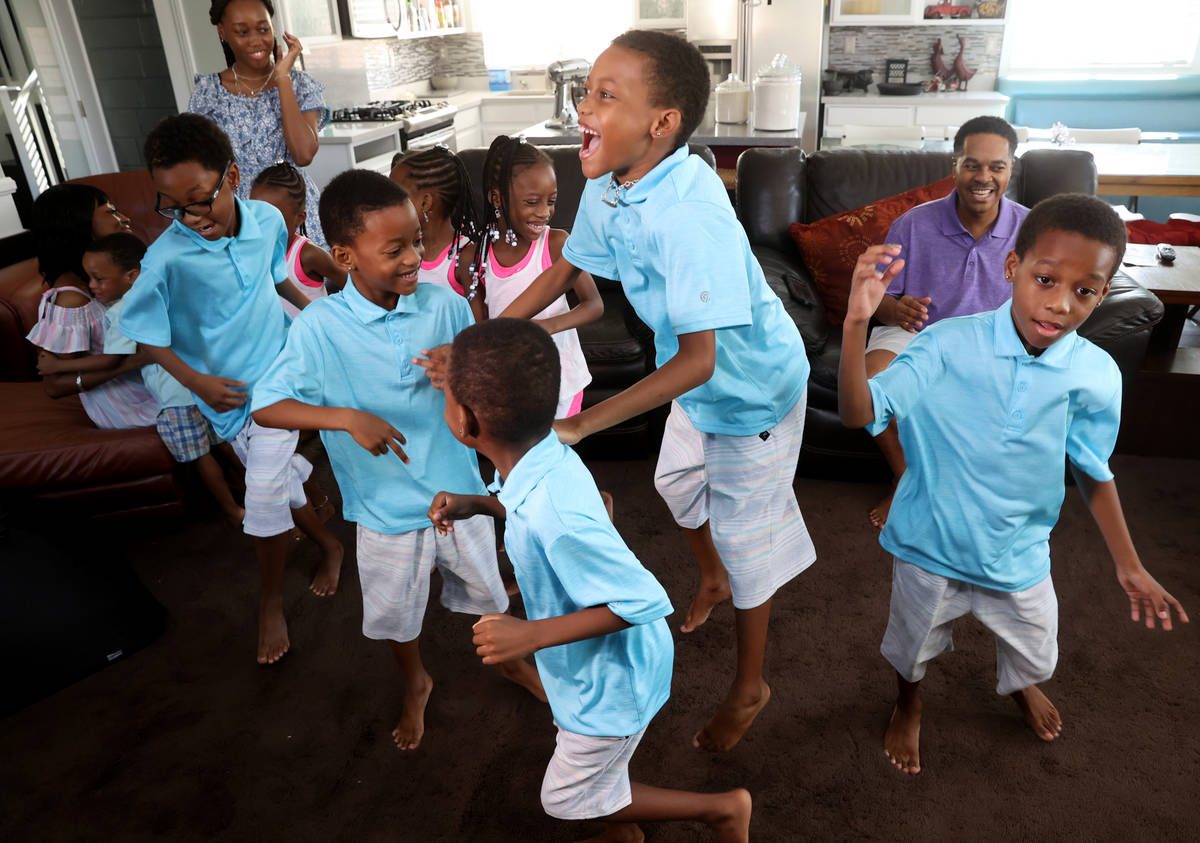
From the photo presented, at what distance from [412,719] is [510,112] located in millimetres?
5714

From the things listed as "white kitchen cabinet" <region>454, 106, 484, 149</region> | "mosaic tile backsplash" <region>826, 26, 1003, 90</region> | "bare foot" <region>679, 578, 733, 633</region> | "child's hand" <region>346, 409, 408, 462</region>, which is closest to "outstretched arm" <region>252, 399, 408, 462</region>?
"child's hand" <region>346, 409, 408, 462</region>

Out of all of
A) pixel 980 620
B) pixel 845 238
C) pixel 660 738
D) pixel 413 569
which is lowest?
pixel 660 738

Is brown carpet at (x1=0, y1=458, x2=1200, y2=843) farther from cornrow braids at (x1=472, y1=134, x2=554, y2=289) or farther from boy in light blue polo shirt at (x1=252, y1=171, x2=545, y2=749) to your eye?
cornrow braids at (x1=472, y1=134, x2=554, y2=289)

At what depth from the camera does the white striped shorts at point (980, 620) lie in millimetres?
1484

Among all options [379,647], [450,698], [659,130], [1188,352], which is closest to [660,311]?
[659,130]

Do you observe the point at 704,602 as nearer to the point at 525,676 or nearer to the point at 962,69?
the point at 525,676

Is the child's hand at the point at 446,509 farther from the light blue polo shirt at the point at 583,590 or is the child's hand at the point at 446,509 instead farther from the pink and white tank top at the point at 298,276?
the pink and white tank top at the point at 298,276

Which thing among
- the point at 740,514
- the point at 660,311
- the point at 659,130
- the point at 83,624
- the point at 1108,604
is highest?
the point at 659,130

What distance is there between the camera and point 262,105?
286 cm

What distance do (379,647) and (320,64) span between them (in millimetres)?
4252

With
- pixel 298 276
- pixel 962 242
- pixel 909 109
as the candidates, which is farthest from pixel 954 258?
pixel 909 109

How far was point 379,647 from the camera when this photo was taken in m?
2.08

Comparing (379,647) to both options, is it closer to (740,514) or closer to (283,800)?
(283,800)

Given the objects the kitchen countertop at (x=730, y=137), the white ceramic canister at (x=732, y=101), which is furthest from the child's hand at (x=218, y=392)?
the white ceramic canister at (x=732, y=101)
